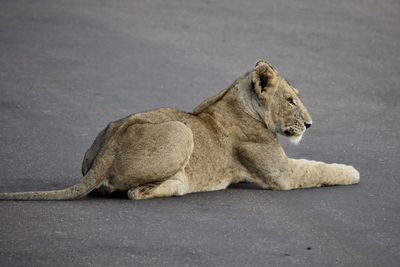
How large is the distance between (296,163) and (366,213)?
3.17ft

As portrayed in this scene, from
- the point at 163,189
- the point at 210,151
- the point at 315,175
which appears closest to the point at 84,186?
the point at 163,189

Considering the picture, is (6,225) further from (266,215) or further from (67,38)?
(67,38)

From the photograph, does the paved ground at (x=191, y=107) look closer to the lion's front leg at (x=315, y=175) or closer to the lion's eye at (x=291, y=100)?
the lion's front leg at (x=315, y=175)

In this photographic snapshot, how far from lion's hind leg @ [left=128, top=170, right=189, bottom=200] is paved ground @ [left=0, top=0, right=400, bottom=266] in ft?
0.25

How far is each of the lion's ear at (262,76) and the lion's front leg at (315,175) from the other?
2.22 feet

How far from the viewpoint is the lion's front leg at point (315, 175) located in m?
9.41

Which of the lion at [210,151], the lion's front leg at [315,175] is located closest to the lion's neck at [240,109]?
the lion at [210,151]

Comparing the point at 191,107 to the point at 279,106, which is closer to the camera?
the point at 279,106

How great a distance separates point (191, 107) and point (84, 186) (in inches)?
161

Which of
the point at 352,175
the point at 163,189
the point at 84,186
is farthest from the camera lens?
the point at 352,175

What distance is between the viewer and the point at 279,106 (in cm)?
959

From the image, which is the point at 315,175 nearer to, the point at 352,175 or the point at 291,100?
the point at 352,175

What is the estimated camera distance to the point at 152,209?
8508mm

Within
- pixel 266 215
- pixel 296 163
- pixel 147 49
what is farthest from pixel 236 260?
pixel 147 49
